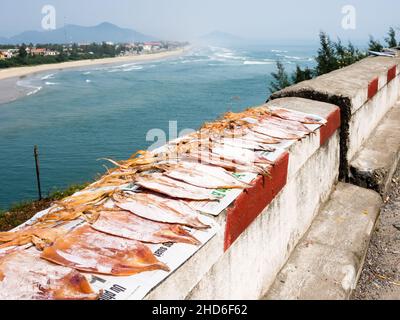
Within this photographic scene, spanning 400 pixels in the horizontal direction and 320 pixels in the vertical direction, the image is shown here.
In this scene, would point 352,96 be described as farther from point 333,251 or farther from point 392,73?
point 392,73

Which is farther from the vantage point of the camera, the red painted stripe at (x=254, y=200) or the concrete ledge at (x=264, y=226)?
the red painted stripe at (x=254, y=200)

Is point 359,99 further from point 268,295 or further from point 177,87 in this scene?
point 177,87

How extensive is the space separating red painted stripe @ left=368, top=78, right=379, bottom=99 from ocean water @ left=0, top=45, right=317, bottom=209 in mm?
11077

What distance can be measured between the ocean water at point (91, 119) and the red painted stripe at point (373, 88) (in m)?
11.1

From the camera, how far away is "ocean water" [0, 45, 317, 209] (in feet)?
71.2

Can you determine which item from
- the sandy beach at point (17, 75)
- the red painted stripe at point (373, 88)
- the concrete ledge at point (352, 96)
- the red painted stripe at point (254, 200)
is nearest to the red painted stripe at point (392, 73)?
the concrete ledge at point (352, 96)

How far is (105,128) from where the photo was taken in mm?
29250

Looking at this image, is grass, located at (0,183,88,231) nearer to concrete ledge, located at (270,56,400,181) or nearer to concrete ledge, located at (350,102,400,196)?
concrete ledge, located at (270,56,400,181)

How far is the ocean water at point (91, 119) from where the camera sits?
21.7 metres

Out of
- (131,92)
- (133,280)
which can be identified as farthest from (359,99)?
(131,92)

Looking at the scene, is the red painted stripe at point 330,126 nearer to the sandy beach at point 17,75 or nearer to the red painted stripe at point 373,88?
the red painted stripe at point 373,88

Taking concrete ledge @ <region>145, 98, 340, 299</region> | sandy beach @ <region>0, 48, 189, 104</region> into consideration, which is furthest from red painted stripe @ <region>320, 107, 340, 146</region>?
sandy beach @ <region>0, 48, 189, 104</region>

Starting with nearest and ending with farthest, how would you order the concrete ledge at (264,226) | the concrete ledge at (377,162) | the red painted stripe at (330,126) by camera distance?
the concrete ledge at (264,226) < the red painted stripe at (330,126) < the concrete ledge at (377,162)

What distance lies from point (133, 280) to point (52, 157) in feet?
79.7
